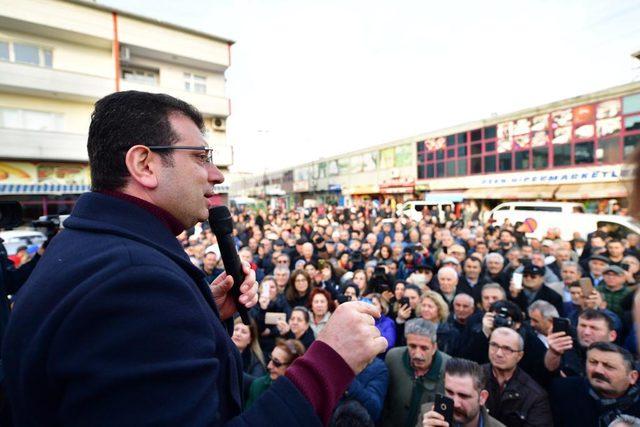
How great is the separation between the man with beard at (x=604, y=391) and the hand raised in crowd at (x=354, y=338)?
2519 millimetres

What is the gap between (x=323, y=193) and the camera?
1598 inches

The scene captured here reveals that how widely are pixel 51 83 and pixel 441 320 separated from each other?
66.0 ft

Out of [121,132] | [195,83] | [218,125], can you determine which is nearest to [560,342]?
[121,132]

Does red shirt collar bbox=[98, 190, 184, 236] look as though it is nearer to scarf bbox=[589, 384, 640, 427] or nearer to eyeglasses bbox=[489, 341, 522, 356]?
eyeglasses bbox=[489, 341, 522, 356]

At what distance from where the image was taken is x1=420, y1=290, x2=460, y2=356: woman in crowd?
3873 millimetres

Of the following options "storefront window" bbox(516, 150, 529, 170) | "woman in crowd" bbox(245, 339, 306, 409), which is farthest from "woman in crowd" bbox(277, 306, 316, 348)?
"storefront window" bbox(516, 150, 529, 170)

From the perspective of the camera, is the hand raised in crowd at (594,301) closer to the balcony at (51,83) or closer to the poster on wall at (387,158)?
the balcony at (51,83)

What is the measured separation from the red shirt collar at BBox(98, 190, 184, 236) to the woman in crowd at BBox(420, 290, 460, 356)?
3498 mm

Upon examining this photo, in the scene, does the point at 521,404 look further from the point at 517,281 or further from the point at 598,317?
the point at 517,281

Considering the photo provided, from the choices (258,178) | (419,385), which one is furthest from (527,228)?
(258,178)

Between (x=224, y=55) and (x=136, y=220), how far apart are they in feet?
77.9

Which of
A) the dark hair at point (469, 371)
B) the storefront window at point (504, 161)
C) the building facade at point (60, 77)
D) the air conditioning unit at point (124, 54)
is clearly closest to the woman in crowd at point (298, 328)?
the dark hair at point (469, 371)

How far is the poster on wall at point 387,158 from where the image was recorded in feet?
102

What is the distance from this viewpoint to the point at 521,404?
276cm
